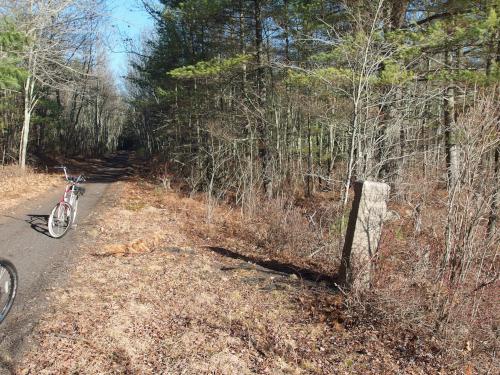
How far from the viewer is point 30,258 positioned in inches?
297

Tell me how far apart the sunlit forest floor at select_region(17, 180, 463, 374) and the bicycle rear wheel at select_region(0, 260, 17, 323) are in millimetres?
491

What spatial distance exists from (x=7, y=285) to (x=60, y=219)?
3.87 m

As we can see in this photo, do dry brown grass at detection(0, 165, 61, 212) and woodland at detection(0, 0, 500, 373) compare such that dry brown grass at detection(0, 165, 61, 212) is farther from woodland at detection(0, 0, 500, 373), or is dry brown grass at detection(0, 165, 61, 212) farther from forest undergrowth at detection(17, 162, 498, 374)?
forest undergrowth at detection(17, 162, 498, 374)

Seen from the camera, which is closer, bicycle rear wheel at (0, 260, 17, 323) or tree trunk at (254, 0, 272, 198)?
bicycle rear wheel at (0, 260, 17, 323)

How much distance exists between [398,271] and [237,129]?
11.0 meters

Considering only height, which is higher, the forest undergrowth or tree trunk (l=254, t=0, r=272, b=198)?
tree trunk (l=254, t=0, r=272, b=198)

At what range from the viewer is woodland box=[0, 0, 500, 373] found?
17.7 ft

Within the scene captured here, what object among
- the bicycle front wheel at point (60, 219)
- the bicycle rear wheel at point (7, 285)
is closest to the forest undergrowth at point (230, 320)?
the bicycle rear wheel at point (7, 285)

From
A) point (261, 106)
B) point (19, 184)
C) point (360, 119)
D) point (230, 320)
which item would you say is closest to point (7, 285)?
point (230, 320)

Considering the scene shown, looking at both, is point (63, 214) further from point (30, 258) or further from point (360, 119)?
point (360, 119)

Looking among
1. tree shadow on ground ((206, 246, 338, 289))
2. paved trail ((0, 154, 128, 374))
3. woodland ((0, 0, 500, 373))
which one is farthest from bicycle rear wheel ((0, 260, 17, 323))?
woodland ((0, 0, 500, 373))

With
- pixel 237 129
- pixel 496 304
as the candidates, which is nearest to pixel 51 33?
pixel 237 129

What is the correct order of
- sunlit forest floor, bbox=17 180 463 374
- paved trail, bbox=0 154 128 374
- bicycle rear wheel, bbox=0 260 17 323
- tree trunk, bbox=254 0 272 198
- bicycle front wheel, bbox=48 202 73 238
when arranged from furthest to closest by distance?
tree trunk, bbox=254 0 272 198, bicycle front wheel, bbox=48 202 73 238, bicycle rear wheel, bbox=0 260 17 323, paved trail, bbox=0 154 128 374, sunlit forest floor, bbox=17 180 463 374

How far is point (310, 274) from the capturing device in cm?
740
